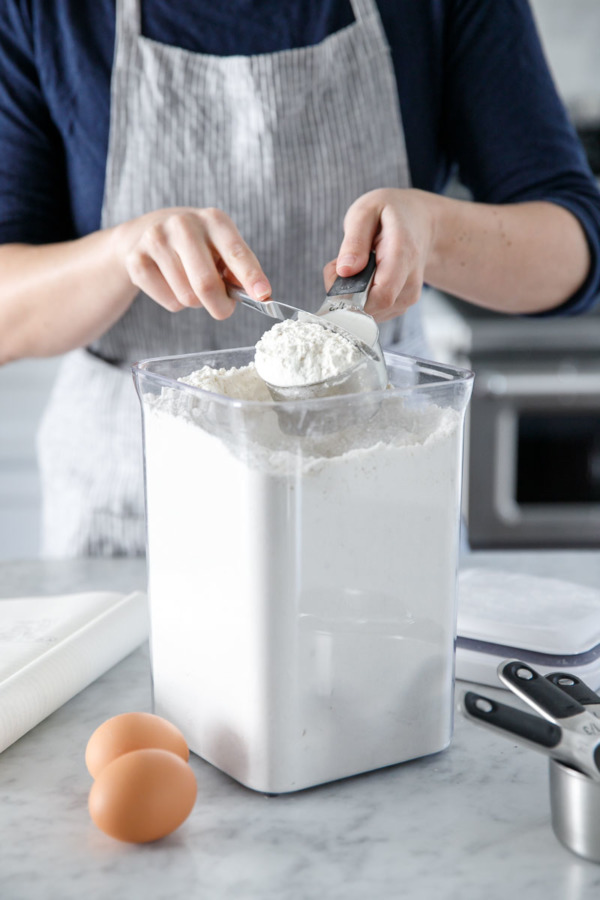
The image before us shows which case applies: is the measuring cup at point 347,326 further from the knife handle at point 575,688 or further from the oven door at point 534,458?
the oven door at point 534,458

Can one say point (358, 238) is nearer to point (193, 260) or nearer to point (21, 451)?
point (193, 260)

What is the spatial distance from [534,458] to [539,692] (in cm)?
149

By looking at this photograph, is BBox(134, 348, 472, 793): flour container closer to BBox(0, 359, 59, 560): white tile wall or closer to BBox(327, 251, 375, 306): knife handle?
BBox(327, 251, 375, 306): knife handle

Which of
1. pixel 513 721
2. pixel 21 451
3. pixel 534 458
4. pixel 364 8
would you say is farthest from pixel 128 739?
pixel 21 451

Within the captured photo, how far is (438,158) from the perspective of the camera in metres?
1.12

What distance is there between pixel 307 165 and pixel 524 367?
104 cm

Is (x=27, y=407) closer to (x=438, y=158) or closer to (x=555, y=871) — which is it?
(x=438, y=158)

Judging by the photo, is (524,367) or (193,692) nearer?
(193,692)

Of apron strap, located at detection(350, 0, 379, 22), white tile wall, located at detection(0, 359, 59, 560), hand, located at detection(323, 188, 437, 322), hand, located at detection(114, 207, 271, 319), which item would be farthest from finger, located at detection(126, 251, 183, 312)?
white tile wall, located at detection(0, 359, 59, 560)

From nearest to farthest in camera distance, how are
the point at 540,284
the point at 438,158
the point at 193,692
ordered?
the point at 193,692 → the point at 540,284 → the point at 438,158

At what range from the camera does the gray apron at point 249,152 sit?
3.30 feet

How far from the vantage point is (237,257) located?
24.9 inches

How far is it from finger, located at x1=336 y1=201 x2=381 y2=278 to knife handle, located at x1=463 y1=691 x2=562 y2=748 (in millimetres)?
332

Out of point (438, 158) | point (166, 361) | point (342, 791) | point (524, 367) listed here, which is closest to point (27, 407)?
point (524, 367)
